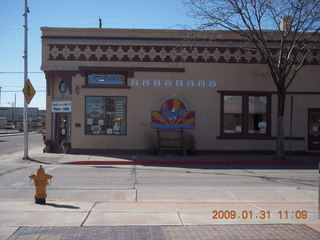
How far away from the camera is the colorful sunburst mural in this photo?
19906mm

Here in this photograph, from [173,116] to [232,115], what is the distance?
3.19m

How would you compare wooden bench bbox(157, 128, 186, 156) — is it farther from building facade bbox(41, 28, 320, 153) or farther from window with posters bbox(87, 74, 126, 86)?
window with posters bbox(87, 74, 126, 86)

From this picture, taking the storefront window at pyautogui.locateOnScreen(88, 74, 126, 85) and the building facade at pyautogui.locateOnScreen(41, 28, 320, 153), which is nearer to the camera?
the building facade at pyautogui.locateOnScreen(41, 28, 320, 153)

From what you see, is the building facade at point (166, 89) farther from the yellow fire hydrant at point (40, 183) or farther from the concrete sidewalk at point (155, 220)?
the yellow fire hydrant at point (40, 183)

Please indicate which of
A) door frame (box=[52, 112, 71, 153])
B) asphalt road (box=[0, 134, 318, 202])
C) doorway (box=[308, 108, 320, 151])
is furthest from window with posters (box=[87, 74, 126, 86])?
doorway (box=[308, 108, 320, 151])

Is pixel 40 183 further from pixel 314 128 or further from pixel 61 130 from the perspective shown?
pixel 314 128

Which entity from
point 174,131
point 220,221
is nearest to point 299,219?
point 220,221

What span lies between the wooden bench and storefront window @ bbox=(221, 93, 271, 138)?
2.41 m

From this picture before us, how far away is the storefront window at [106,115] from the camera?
65.3ft

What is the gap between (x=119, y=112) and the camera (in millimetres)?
19984

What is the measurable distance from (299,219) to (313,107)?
14713 mm

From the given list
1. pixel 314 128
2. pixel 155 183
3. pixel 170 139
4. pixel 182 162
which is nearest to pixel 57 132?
pixel 170 139
